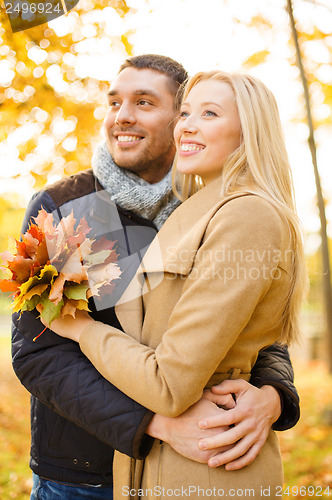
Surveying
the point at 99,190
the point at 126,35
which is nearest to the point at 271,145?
the point at 99,190

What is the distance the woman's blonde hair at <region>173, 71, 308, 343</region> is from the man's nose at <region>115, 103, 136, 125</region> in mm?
618

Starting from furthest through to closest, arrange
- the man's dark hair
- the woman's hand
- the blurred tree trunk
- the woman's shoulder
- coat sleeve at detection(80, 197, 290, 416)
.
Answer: the blurred tree trunk < the man's dark hair < the woman's hand < the woman's shoulder < coat sleeve at detection(80, 197, 290, 416)

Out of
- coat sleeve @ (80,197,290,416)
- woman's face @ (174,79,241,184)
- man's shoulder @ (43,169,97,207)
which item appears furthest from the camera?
man's shoulder @ (43,169,97,207)

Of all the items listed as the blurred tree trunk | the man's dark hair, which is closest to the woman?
the man's dark hair

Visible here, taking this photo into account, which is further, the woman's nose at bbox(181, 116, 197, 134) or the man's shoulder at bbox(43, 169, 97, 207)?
the man's shoulder at bbox(43, 169, 97, 207)

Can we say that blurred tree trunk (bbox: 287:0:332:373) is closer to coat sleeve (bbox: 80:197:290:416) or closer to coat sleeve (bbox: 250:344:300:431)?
coat sleeve (bbox: 250:344:300:431)

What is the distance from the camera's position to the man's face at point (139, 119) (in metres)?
2.71

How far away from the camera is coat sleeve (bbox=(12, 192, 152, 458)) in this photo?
1900 mm

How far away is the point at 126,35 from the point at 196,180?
11.9 ft

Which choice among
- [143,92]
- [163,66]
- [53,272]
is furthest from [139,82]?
[53,272]

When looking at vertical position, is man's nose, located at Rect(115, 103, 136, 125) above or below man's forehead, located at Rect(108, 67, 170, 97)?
below

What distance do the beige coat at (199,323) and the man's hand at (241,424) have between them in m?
0.05

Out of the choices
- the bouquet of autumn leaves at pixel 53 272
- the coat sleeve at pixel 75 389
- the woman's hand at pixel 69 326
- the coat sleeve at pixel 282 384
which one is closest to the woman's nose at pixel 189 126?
the bouquet of autumn leaves at pixel 53 272

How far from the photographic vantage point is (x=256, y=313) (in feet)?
6.38
